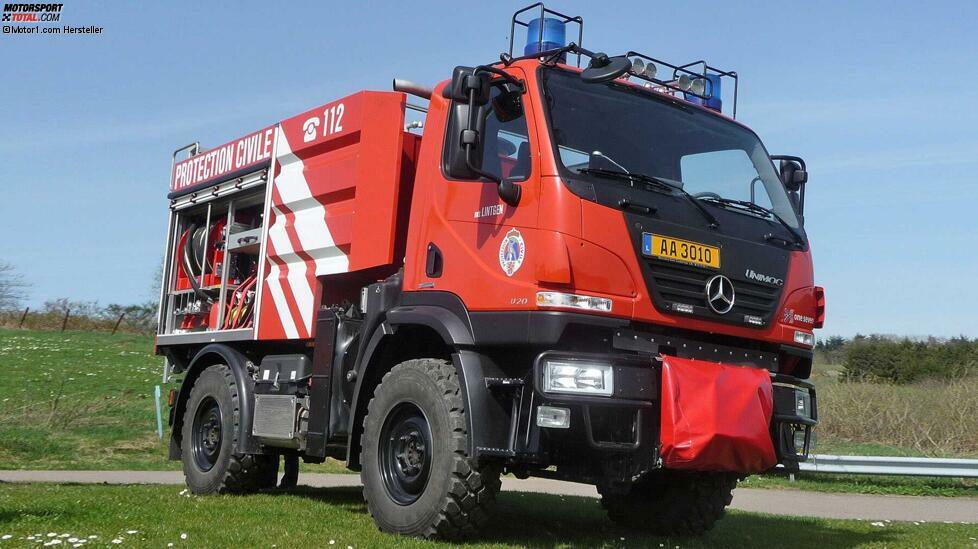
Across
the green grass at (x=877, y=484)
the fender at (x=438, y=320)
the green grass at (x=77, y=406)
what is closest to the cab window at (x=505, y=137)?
the fender at (x=438, y=320)

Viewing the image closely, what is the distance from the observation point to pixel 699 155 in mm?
6980

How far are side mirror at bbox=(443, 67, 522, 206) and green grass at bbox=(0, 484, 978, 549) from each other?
227 cm

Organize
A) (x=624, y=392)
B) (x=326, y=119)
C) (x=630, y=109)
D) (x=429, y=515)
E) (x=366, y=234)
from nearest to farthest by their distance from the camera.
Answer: (x=624, y=392) → (x=429, y=515) → (x=630, y=109) → (x=366, y=234) → (x=326, y=119)

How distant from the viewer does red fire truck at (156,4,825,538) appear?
231 inches

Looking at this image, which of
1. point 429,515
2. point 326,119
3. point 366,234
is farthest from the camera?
point 326,119

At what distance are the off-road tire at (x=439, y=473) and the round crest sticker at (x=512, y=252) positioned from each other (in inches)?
31.5

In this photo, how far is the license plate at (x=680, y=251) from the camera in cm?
605

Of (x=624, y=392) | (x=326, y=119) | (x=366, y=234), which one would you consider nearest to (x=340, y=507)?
(x=366, y=234)

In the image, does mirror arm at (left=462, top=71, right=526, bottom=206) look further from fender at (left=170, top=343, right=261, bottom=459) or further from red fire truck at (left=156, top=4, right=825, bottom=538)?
fender at (left=170, top=343, right=261, bottom=459)

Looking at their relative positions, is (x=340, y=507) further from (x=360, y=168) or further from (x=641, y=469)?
(x=641, y=469)

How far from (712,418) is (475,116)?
229 cm

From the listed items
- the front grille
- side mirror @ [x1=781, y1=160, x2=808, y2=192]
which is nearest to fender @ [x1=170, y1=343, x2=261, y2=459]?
the front grille

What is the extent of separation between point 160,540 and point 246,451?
105 inches

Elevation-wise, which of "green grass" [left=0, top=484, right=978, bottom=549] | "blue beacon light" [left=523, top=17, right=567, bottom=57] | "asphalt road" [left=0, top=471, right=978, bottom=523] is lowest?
"asphalt road" [left=0, top=471, right=978, bottom=523]
